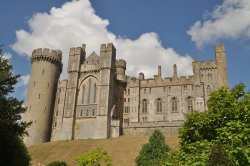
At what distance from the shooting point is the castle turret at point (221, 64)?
221ft

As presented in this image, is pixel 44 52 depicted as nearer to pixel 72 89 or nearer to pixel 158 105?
pixel 72 89

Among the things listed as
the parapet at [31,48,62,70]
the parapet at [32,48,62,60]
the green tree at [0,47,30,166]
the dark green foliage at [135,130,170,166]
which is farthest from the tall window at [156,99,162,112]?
the green tree at [0,47,30,166]

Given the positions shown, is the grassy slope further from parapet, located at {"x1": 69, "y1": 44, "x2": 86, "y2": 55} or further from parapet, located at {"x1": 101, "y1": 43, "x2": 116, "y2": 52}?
parapet, located at {"x1": 69, "y1": 44, "x2": 86, "y2": 55}

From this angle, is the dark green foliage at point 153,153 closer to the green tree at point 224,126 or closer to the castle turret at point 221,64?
the green tree at point 224,126

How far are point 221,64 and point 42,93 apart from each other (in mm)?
38293

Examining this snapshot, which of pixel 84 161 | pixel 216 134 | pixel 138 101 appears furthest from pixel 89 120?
pixel 216 134

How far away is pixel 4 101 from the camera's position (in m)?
25.8

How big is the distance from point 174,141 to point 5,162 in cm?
2907

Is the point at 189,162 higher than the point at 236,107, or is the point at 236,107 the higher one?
the point at 236,107

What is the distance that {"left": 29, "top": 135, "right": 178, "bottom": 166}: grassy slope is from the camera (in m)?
47.9

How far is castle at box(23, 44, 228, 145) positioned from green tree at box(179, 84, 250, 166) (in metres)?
39.9

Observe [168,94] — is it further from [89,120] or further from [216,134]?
[216,134]

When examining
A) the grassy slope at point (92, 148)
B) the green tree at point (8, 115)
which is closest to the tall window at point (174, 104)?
the grassy slope at point (92, 148)

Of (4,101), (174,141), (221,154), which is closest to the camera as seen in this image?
(221,154)
